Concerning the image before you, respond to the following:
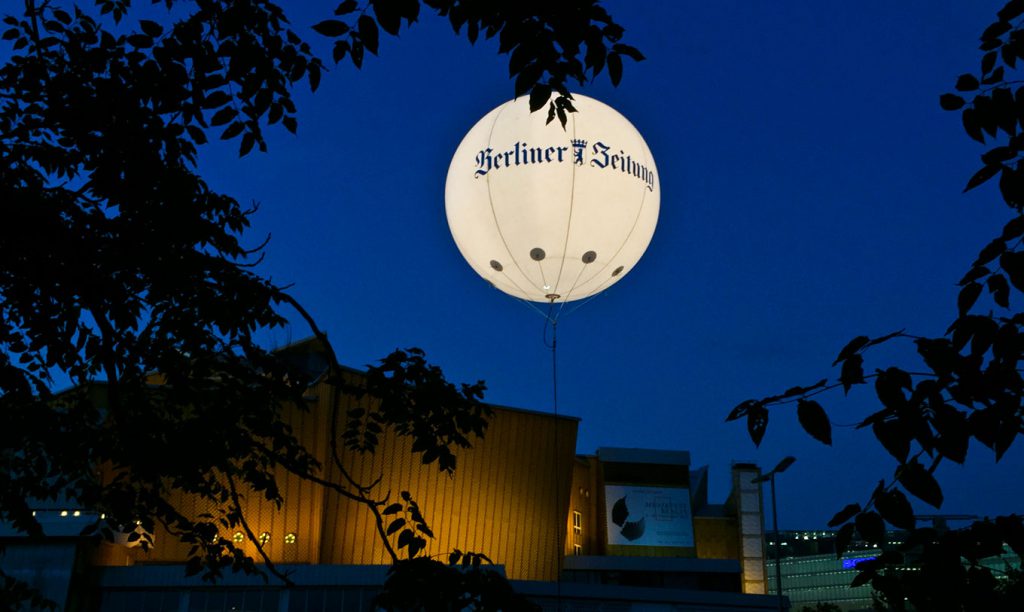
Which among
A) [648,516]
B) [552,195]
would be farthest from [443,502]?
[552,195]

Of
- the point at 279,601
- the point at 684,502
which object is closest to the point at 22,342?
the point at 279,601

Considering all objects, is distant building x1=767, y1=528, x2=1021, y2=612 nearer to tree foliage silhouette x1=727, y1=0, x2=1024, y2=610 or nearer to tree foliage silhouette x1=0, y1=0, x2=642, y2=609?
tree foliage silhouette x1=0, y1=0, x2=642, y2=609

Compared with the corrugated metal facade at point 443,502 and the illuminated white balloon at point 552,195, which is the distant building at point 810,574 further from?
the illuminated white balloon at point 552,195

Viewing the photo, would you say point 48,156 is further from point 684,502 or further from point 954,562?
point 684,502

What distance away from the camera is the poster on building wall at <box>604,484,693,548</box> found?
4747cm

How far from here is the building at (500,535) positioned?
32.6 metres

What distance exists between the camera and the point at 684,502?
4853cm

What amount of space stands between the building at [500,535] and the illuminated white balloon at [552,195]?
1434 cm

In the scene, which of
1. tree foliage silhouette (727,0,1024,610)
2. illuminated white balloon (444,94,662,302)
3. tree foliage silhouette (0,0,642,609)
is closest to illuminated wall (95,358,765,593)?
illuminated white balloon (444,94,662,302)

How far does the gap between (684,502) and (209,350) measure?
145ft

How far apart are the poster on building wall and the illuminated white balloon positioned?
31609 millimetres

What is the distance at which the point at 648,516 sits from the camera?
1896 inches

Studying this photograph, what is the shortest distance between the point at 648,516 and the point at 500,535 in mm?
10506

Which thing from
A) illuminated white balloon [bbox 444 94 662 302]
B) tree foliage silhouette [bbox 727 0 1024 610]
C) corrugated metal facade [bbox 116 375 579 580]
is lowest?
tree foliage silhouette [bbox 727 0 1024 610]
